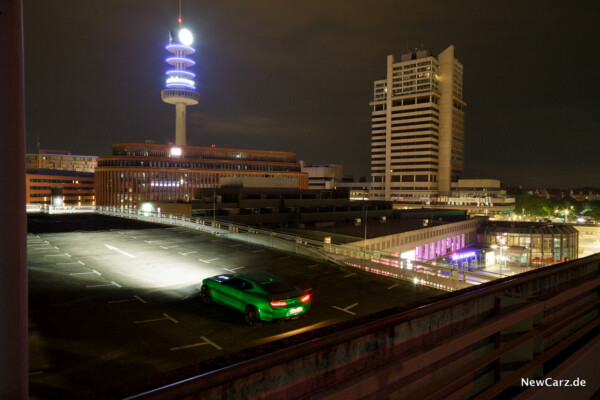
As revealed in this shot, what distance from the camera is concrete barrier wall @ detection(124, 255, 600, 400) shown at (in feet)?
9.42

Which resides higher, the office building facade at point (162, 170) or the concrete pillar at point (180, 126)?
the concrete pillar at point (180, 126)

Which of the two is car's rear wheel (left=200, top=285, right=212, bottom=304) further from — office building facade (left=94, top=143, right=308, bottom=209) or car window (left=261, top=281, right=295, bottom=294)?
office building facade (left=94, top=143, right=308, bottom=209)

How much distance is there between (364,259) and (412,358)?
55.9 ft

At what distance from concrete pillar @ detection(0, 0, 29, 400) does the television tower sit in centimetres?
15349

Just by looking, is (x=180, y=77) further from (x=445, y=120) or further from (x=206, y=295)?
(x=206, y=295)

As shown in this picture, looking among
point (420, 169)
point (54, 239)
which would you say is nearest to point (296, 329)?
point (54, 239)

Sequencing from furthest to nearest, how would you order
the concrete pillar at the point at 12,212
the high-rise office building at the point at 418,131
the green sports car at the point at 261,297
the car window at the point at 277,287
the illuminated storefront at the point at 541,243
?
Result: 1. the high-rise office building at the point at 418,131
2. the illuminated storefront at the point at 541,243
3. the car window at the point at 277,287
4. the green sports car at the point at 261,297
5. the concrete pillar at the point at 12,212

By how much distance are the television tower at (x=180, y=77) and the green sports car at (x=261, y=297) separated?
474 feet

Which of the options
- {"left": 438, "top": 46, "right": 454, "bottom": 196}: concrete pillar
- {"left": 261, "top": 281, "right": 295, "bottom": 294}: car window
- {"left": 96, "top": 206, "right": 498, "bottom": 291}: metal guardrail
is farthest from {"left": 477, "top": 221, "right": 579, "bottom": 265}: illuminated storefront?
{"left": 438, "top": 46, "right": 454, "bottom": 196}: concrete pillar

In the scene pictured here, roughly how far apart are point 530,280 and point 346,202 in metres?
75.6

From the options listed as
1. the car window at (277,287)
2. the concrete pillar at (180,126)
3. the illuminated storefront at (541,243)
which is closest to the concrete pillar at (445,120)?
the illuminated storefront at (541,243)

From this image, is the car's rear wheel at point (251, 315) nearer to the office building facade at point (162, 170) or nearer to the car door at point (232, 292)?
the car door at point (232, 292)

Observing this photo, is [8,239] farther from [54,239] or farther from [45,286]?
[54,239]

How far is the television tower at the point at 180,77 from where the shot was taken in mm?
148125
